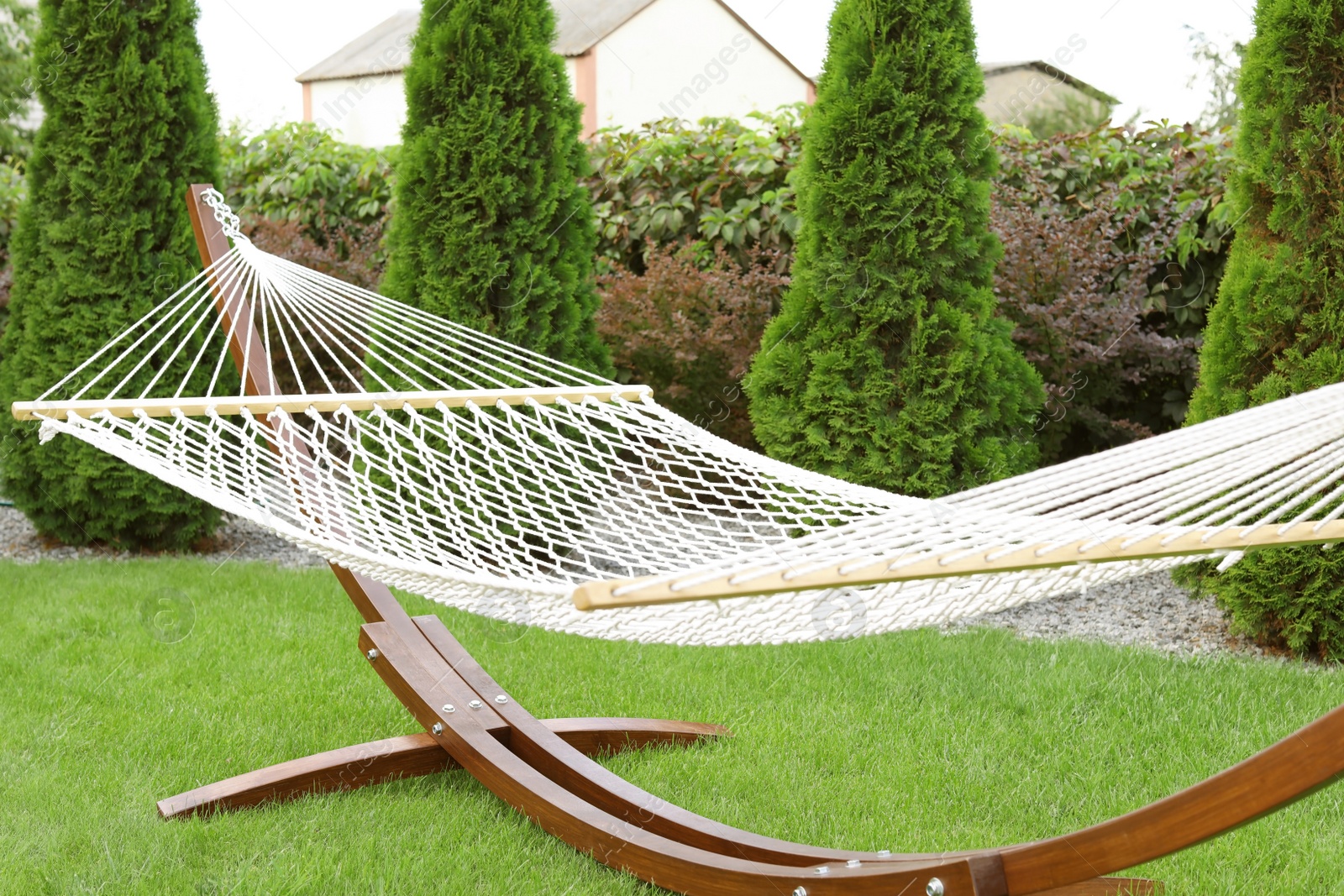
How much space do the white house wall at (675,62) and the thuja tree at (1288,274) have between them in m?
12.3

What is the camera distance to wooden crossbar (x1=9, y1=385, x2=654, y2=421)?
1.87 m

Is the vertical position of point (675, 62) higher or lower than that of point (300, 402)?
higher

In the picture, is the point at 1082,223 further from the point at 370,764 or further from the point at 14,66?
the point at 14,66

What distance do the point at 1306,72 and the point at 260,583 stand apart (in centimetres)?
331

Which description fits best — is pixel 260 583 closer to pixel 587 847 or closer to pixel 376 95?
pixel 587 847

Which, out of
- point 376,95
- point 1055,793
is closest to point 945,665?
point 1055,793

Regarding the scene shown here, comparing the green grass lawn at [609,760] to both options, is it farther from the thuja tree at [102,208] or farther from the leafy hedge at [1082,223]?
the leafy hedge at [1082,223]

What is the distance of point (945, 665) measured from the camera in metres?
2.67

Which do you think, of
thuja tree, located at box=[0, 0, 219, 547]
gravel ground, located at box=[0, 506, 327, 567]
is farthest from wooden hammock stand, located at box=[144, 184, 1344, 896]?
gravel ground, located at box=[0, 506, 327, 567]

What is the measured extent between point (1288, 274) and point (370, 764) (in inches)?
97.9

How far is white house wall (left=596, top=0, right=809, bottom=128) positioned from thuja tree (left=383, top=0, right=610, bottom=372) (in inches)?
437

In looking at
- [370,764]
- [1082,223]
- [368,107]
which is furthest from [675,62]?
[370,764]

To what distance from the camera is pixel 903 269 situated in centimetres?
335

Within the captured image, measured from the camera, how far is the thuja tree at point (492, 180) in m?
3.65
